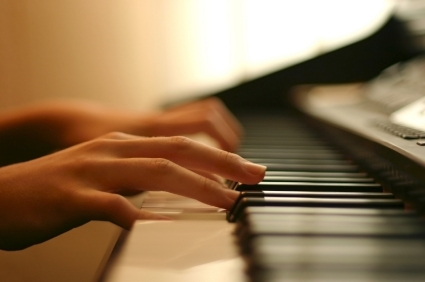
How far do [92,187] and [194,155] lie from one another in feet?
0.39

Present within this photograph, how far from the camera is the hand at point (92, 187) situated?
0.57 m

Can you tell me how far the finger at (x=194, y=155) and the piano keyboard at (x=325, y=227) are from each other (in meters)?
0.02

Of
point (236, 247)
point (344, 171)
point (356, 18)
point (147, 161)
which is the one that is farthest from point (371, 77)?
point (236, 247)

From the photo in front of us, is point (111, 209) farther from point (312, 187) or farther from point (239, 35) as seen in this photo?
point (239, 35)

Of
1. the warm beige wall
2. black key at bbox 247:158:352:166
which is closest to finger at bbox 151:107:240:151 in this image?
black key at bbox 247:158:352:166

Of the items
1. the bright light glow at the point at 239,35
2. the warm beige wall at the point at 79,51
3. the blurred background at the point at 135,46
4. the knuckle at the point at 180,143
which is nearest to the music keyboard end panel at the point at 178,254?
the knuckle at the point at 180,143

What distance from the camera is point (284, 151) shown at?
2.99ft

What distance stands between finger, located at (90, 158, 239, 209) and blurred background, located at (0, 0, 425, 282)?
6.70 ft

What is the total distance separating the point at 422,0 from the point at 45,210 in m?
1.25

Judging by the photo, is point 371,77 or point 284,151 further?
point 371,77

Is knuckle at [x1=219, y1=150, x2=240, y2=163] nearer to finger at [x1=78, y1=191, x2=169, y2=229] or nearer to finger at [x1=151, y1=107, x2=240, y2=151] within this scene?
finger at [x1=78, y1=191, x2=169, y2=229]

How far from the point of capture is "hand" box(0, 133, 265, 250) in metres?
0.57

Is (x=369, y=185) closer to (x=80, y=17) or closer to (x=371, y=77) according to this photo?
(x=371, y=77)

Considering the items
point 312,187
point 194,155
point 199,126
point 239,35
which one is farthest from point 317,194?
point 239,35
